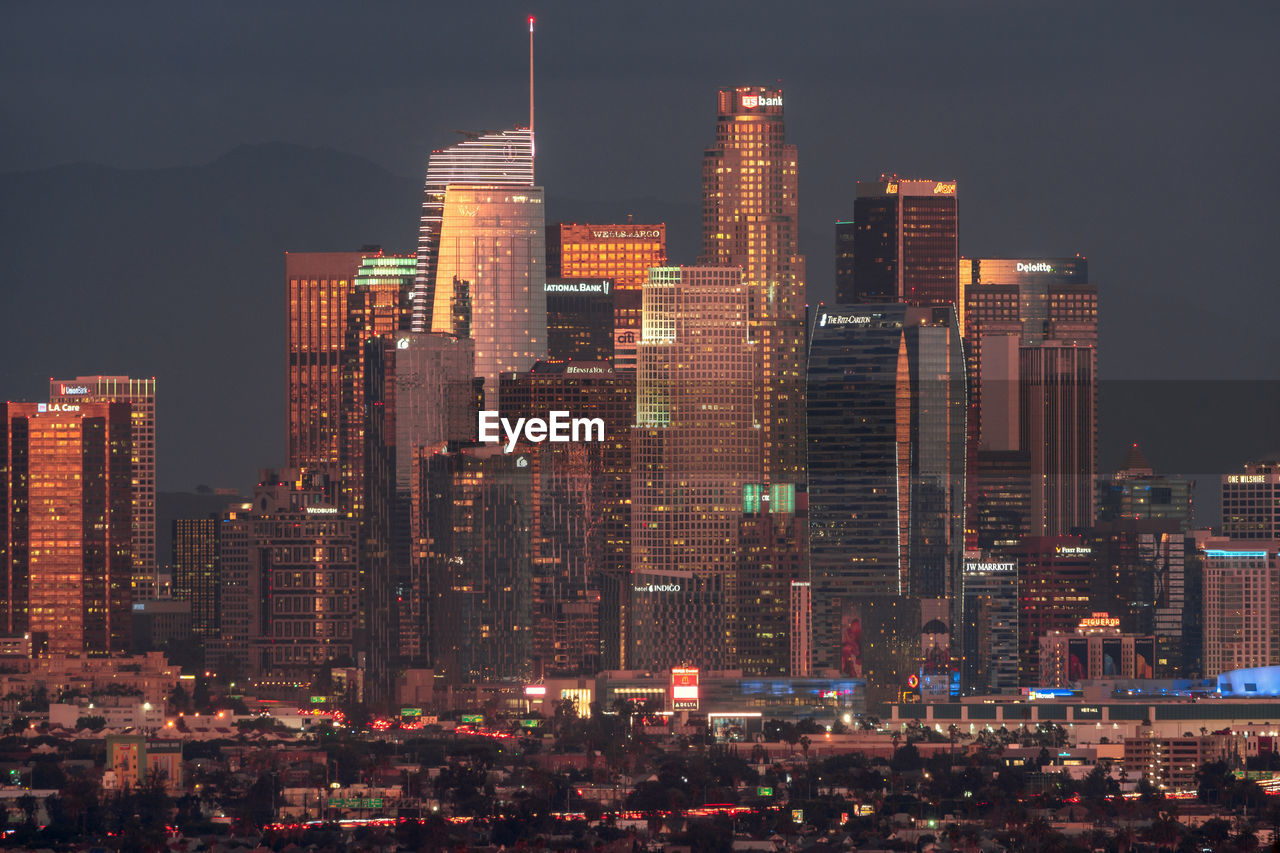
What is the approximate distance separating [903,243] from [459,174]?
40.9 ft

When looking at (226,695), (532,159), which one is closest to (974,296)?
(532,159)

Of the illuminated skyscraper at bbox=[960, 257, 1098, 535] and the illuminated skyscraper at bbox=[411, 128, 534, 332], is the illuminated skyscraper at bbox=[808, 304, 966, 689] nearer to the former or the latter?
the illuminated skyscraper at bbox=[960, 257, 1098, 535]

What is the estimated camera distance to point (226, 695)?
8688cm

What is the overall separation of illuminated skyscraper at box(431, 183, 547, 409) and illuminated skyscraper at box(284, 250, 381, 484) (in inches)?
156

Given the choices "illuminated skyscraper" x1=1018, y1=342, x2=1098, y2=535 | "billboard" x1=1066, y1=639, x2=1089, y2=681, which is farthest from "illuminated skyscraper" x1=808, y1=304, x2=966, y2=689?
"billboard" x1=1066, y1=639, x2=1089, y2=681

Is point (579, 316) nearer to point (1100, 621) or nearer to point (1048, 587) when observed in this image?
point (1048, 587)

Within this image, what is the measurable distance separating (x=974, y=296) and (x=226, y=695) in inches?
1104

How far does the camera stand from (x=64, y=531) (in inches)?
3706

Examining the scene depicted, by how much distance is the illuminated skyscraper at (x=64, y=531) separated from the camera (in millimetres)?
92375

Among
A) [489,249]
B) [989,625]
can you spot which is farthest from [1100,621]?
[489,249]

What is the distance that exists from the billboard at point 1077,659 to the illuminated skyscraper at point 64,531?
23.5 m

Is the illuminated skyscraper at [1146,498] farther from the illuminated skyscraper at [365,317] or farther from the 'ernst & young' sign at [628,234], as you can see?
the illuminated skyscraper at [365,317]

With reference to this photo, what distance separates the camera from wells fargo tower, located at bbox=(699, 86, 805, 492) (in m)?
100

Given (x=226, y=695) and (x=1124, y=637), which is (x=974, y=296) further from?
(x=226, y=695)
